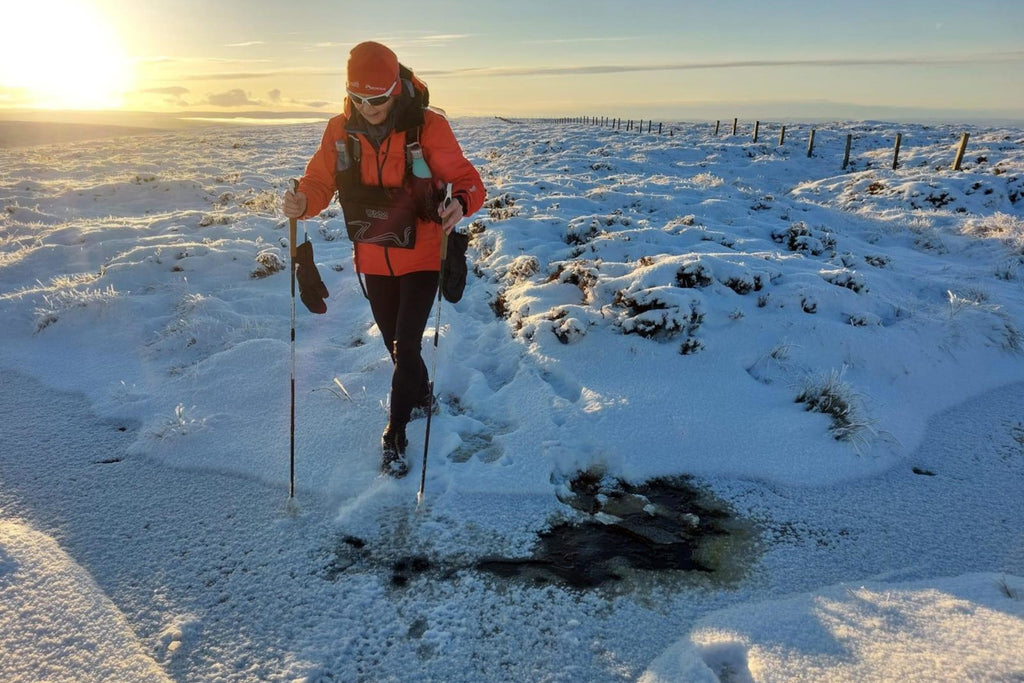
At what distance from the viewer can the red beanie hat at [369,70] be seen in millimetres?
3096

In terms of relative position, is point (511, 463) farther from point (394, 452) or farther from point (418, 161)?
point (418, 161)

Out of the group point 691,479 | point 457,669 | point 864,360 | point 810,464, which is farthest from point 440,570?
point 864,360

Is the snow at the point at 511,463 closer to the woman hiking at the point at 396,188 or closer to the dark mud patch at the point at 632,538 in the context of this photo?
the dark mud patch at the point at 632,538

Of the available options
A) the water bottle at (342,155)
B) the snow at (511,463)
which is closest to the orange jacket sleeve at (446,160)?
the water bottle at (342,155)

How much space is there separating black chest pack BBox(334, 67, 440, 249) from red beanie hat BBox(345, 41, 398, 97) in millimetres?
225

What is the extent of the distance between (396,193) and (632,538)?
2461mm

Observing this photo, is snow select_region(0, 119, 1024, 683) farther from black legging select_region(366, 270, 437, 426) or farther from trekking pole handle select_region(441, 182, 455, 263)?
trekking pole handle select_region(441, 182, 455, 263)

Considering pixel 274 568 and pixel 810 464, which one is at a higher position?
pixel 810 464

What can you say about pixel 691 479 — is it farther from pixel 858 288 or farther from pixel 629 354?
Answer: pixel 858 288

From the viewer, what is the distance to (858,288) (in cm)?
604

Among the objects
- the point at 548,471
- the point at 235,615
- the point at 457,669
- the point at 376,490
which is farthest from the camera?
the point at 548,471

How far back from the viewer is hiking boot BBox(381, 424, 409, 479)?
3.62 m

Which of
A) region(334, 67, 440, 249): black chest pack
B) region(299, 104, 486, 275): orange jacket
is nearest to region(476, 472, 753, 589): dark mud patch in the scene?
region(299, 104, 486, 275): orange jacket

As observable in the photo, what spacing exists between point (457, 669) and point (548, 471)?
1.50 m
